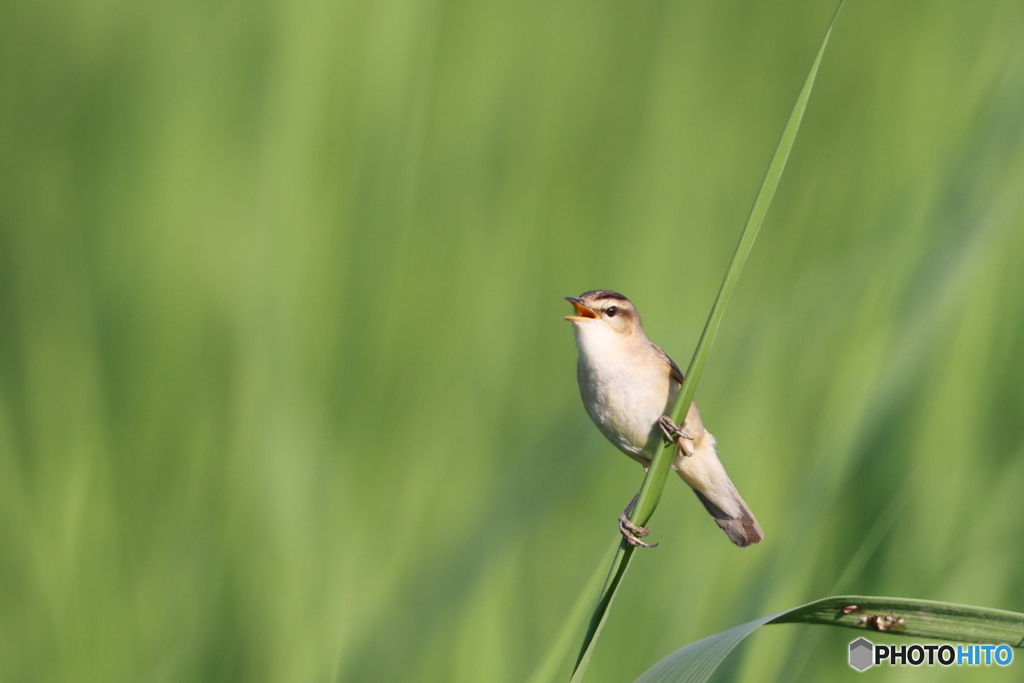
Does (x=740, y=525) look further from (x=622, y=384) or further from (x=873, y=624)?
(x=873, y=624)

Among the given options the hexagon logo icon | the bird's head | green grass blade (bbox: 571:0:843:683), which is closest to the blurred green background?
the hexagon logo icon

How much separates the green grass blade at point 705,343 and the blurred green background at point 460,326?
0.50 m

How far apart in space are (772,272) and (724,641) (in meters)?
1.91

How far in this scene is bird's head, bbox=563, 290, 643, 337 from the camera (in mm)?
2420

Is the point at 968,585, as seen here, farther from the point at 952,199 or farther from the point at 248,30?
the point at 248,30

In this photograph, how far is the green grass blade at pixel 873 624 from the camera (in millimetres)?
1238

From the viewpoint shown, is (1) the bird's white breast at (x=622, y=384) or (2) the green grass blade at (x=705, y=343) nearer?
(2) the green grass blade at (x=705, y=343)

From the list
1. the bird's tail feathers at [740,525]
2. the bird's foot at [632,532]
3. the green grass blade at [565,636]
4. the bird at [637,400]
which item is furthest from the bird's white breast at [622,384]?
the green grass blade at [565,636]

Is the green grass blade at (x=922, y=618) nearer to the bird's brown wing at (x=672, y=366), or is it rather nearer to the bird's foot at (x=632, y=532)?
the bird's foot at (x=632, y=532)

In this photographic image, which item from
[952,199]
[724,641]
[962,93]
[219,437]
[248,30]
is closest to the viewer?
[724,641]

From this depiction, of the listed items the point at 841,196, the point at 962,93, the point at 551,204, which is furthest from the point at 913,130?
the point at 551,204

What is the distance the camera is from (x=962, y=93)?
306 cm

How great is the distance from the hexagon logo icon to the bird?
351mm

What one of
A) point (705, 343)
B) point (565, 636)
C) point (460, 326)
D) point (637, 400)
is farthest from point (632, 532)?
point (460, 326)
